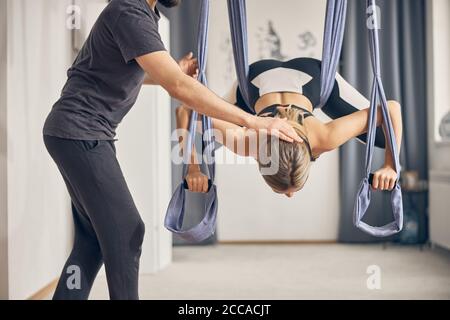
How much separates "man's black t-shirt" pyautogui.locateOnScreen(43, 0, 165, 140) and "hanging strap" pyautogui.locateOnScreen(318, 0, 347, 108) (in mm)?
486

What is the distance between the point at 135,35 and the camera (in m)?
1.38

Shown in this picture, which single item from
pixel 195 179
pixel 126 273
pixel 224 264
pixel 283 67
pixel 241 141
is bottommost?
pixel 224 264

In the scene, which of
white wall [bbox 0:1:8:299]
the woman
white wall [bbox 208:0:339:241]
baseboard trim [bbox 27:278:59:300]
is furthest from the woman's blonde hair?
white wall [bbox 208:0:339:241]

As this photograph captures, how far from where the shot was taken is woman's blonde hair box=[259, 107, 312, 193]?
1.61m

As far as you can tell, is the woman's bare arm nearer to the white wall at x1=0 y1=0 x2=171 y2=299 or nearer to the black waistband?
the black waistband

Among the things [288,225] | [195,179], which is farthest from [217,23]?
[195,179]

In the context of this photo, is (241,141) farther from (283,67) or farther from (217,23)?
(217,23)

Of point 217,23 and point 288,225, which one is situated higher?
point 217,23

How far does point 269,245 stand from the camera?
3949mm

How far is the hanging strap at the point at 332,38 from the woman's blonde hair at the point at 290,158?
123 mm

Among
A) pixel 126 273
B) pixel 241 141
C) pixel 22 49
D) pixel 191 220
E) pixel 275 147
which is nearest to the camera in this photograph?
pixel 126 273

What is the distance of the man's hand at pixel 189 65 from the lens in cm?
168
